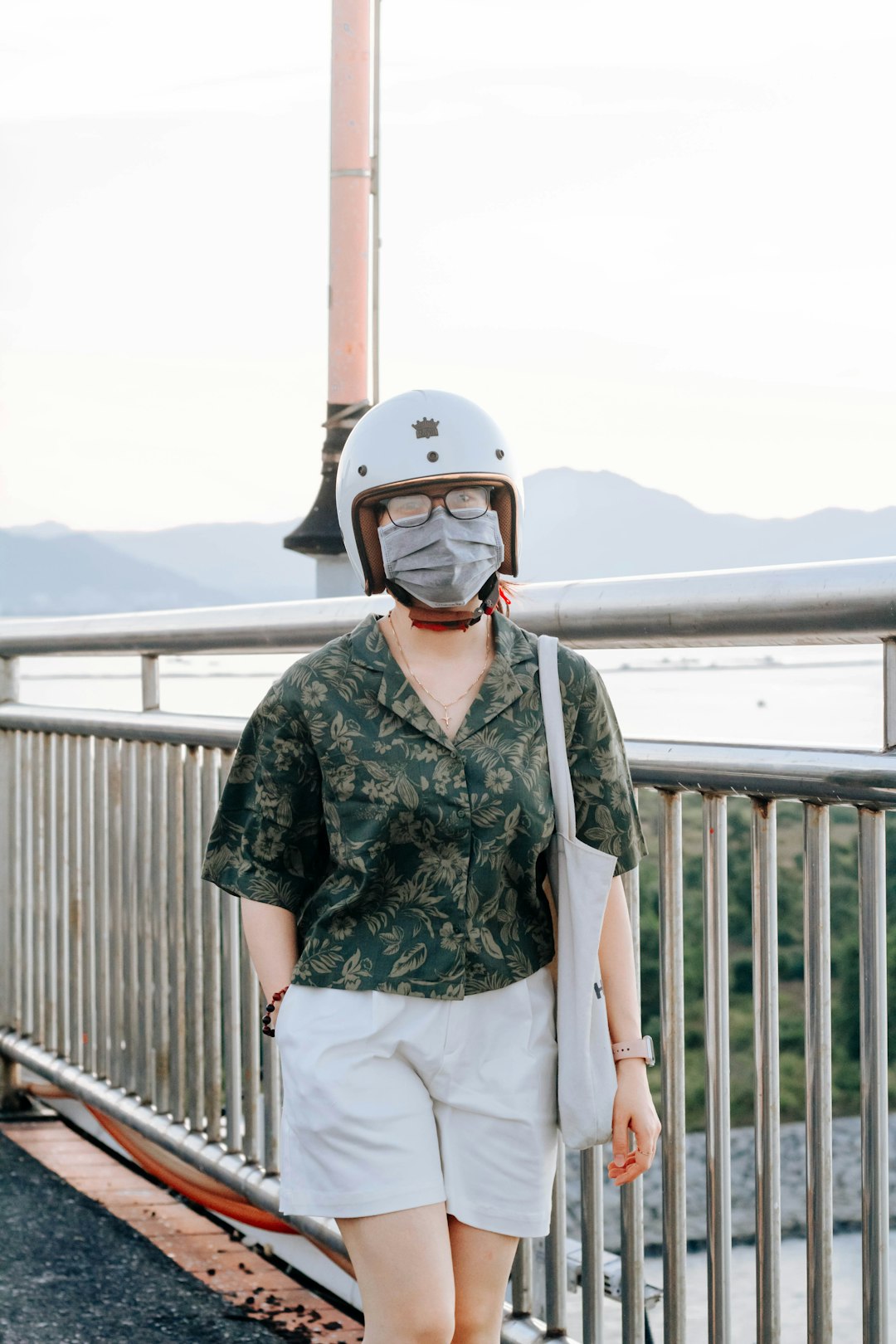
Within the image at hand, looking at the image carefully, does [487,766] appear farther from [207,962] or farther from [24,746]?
[24,746]

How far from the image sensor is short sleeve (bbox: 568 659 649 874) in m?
2.14

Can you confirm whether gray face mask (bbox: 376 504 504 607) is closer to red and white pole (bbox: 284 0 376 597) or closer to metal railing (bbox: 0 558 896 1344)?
metal railing (bbox: 0 558 896 1344)

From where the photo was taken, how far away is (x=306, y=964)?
6.89 ft

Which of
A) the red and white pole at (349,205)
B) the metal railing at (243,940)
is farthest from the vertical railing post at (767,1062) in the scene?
the red and white pole at (349,205)

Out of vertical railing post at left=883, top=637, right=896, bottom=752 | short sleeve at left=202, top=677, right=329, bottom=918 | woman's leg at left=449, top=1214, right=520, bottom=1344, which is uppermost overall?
vertical railing post at left=883, top=637, right=896, bottom=752

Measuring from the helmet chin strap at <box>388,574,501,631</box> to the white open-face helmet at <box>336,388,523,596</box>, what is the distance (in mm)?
72

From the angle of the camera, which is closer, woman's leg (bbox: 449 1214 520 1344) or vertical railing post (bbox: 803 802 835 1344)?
woman's leg (bbox: 449 1214 520 1344)

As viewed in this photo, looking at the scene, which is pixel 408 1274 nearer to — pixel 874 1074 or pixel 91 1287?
pixel 874 1074

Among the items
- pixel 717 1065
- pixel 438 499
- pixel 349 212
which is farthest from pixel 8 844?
pixel 349 212

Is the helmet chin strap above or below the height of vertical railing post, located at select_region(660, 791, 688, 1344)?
above

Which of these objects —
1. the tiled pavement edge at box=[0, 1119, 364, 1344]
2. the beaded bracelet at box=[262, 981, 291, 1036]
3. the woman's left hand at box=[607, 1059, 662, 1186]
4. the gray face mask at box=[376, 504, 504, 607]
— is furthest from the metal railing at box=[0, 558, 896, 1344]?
the beaded bracelet at box=[262, 981, 291, 1036]

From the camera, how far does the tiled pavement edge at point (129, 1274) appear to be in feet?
10.8

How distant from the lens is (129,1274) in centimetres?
359

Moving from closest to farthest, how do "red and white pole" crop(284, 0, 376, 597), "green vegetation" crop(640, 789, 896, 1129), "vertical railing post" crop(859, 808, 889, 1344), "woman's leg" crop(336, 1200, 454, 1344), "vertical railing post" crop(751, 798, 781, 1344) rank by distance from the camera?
"woman's leg" crop(336, 1200, 454, 1344)
"vertical railing post" crop(859, 808, 889, 1344)
"vertical railing post" crop(751, 798, 781, 1344)
"red and white pole" crop(284, 0, 376, 597)
"green vegetation" crop(640, 789, 896, 1129)
